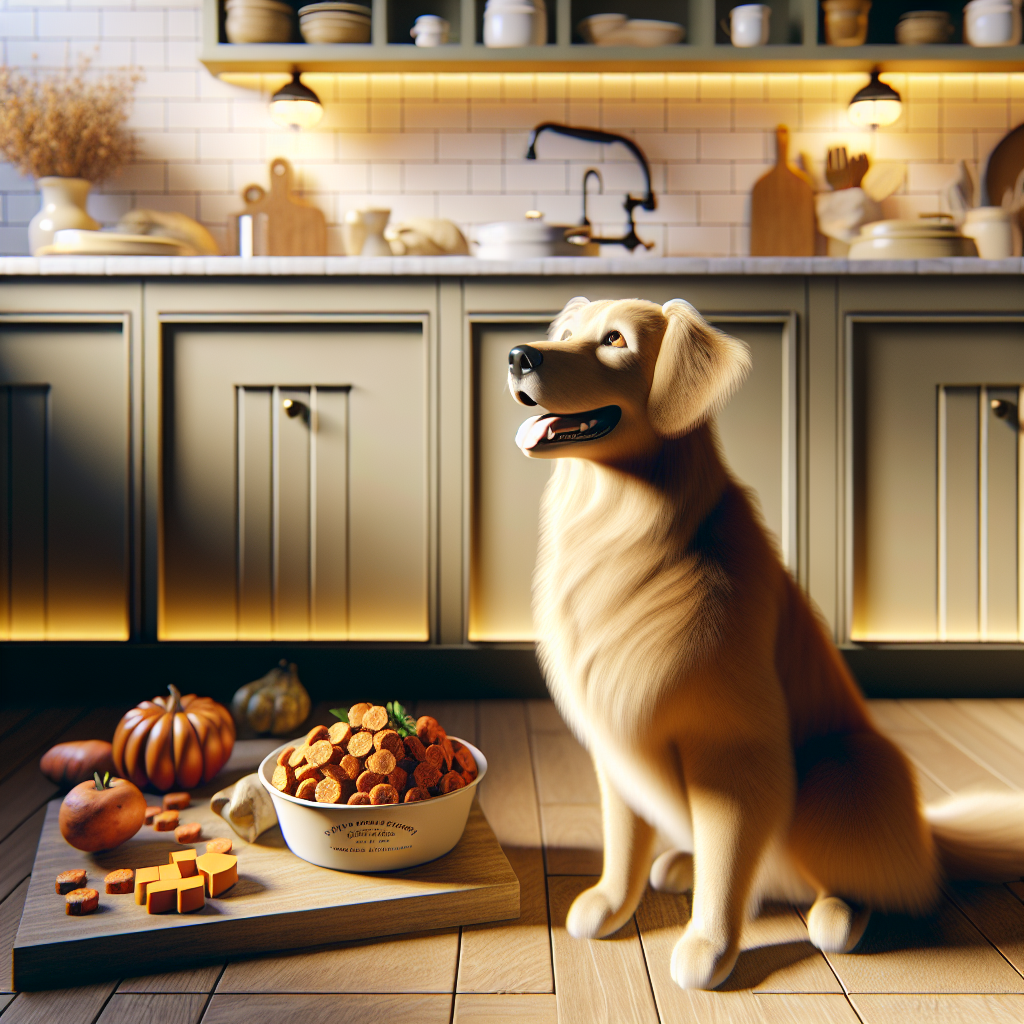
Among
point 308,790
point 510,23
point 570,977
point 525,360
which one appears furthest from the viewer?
point 510,23

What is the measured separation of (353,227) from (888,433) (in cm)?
162

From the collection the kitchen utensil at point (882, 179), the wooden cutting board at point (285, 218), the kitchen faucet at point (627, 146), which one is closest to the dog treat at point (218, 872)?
the kitchen faucet at point (627, 146)

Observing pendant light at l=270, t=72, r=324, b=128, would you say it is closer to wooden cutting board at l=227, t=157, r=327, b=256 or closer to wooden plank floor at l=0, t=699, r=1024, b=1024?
wooden cutting board at l=227, t=157, r=327, b=256

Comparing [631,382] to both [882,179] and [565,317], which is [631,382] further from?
[882,179]

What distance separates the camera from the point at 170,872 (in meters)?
1.16

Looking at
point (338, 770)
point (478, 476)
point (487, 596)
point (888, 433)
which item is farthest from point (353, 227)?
point (338, 770)

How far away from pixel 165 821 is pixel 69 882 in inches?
9.0

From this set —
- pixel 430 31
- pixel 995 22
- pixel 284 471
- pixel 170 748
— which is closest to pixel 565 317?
pixel 170 748

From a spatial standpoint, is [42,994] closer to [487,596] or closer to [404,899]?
[404,899]

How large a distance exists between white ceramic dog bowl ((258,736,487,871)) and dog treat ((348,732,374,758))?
72mm

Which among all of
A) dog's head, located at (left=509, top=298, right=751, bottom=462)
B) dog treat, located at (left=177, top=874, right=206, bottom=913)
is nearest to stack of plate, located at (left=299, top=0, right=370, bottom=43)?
dog's head, located at (left=509, top=298, right=751, bottom=462)

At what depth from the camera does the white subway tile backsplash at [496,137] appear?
9.21ft

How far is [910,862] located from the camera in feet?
3.48

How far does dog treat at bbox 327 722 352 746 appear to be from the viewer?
3.93 ft
